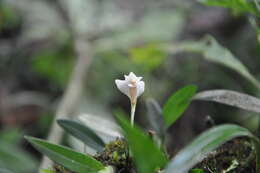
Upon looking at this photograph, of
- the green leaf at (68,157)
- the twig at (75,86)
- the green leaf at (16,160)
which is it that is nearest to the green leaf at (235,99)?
the green leaf at (68,157)

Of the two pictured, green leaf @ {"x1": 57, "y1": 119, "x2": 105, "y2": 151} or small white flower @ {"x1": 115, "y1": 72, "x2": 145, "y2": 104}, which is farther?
green leaf @ {"x1": 57, "y1": 119, "x2": 105, "y2": 151}

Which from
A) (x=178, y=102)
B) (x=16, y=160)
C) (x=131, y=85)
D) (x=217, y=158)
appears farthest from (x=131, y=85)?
(x=16, y=160)

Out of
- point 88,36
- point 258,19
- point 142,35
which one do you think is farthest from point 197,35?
point 258,19

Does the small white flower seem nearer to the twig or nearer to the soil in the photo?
the soil

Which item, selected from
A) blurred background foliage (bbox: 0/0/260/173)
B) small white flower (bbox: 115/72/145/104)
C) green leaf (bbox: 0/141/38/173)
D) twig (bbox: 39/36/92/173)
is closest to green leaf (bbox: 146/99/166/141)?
small white flower (bbox: 115/72/145/104)

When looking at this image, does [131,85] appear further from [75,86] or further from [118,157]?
[75,86]

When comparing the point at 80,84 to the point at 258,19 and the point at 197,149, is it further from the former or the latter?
the point at 197,149

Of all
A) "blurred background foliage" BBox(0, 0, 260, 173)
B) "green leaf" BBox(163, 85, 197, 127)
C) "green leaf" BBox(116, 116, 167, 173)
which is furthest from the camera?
"blurred background foliage" BBox(0, 0, 260, 173)
